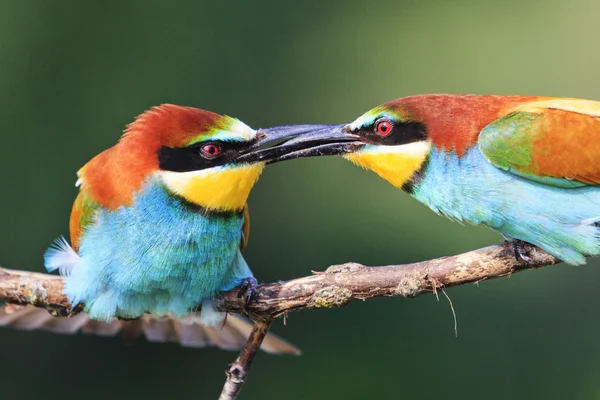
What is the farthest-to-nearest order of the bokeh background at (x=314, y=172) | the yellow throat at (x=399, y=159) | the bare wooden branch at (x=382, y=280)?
1. the bokeh background at (x=314, y=172)
2. the yellow throat at (x=399, y=159)
3. the bare wooden branch at (x=382, y=280)

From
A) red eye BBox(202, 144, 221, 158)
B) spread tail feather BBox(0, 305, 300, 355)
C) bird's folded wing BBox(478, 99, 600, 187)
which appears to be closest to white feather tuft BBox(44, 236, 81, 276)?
spread tail feather BBox(0, 305, 300, 355)

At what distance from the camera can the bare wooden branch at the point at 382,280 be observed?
2.49 meters

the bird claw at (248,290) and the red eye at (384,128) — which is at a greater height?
the red eye at (384,128)

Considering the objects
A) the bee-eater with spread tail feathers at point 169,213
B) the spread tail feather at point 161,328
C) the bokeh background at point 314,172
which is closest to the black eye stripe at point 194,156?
the bee-eater with spread tail feathers at point 169,213

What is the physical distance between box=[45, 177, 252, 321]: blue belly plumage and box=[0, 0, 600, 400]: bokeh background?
1554 mm

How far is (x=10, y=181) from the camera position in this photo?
455 centimetres

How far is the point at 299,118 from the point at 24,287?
2.39 metres

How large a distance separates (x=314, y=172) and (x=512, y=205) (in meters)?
2.33

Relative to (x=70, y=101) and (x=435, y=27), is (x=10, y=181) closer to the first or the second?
(x=70, y=101)

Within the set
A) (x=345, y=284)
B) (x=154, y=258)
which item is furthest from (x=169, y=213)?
(x=345, y=284)

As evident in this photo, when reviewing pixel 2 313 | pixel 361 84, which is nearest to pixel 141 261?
pixel 2 313

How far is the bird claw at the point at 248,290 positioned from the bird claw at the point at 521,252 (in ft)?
2.44

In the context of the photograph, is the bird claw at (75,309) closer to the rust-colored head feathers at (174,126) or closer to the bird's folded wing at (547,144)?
the rust-colored head feathers at (174,126)

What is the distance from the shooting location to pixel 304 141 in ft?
8.93
